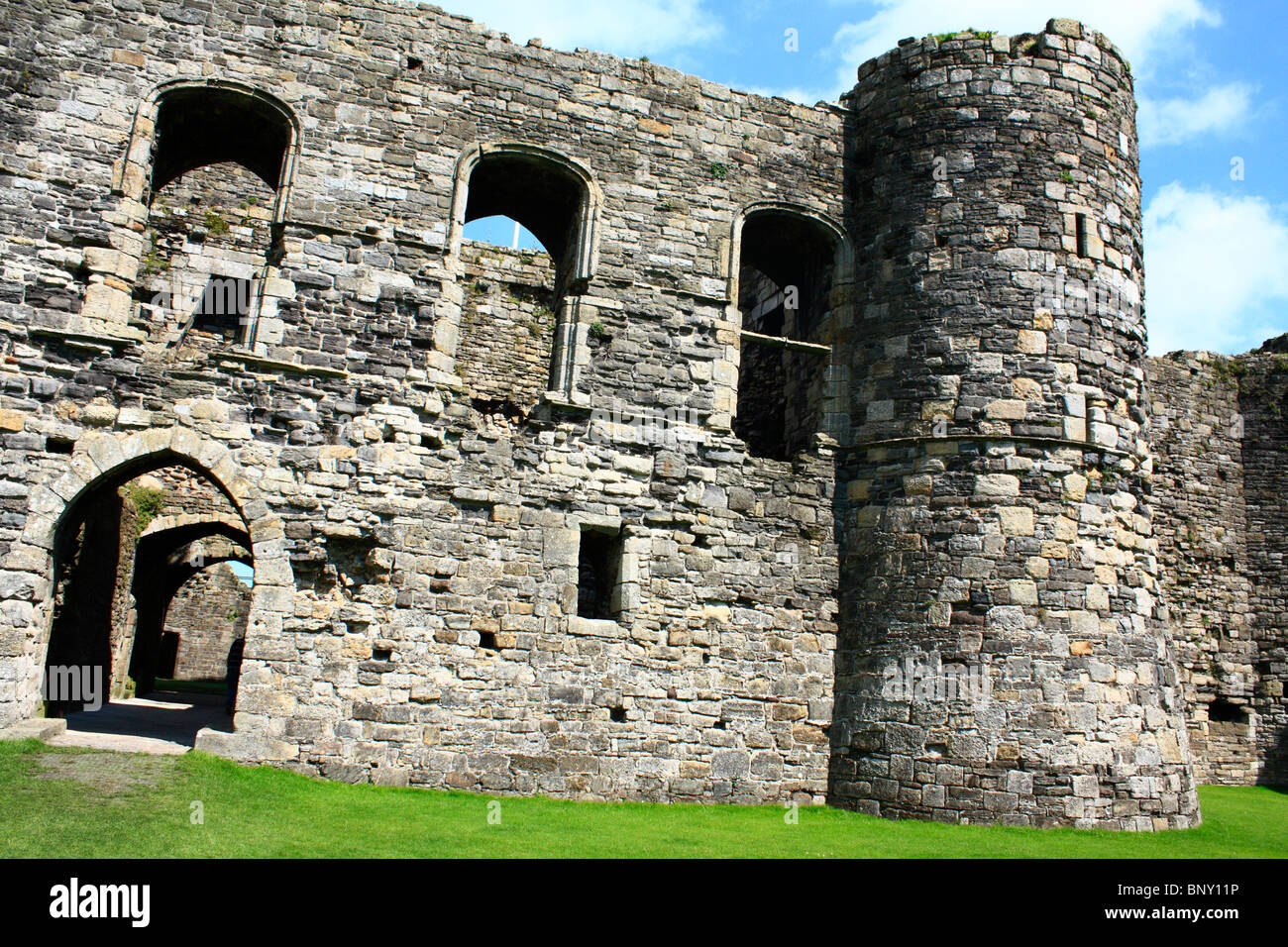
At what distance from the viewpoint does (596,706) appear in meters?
9.68

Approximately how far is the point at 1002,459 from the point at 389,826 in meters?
6.94

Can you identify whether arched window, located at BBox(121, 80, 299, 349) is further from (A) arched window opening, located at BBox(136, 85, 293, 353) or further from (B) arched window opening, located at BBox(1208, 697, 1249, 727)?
(B) arched window opening, located at BBox(1208, 697, 1249, 727)

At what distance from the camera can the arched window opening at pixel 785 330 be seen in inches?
462

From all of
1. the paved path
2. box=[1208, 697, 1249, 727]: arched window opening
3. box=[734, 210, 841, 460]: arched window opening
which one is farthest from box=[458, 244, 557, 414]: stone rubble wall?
box=[1208, 697, 1249, 727]: arched window opening

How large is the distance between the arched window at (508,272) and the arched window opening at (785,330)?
80.2 inches

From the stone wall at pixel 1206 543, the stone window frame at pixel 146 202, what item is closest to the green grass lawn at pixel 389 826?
the stone window frame at pixel 146 202

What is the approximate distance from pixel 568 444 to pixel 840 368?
338cm

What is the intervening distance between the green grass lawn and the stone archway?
36.5 inches

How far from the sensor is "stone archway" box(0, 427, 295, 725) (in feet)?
28.0

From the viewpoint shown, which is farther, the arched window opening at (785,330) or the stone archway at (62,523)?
the arched window opening at (785,330)

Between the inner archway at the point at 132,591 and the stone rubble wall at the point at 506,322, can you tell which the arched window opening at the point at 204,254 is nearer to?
the inner archway at the point at 132,591

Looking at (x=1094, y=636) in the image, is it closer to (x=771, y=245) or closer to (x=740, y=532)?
(x=740, y=532)
